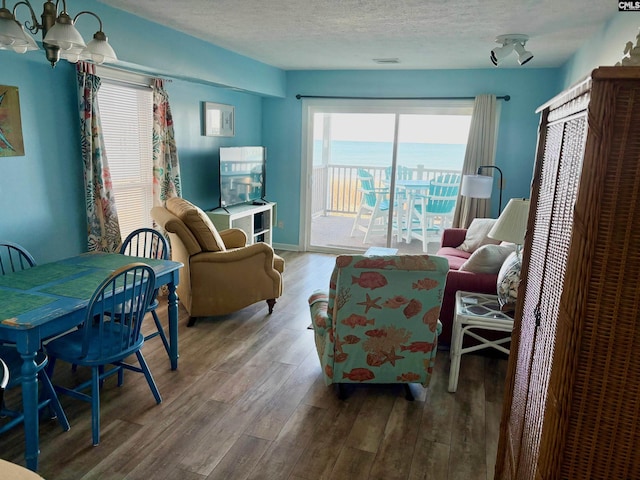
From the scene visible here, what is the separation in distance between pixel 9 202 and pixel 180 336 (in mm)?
1508

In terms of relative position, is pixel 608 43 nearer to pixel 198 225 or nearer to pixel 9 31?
pixel 198 225

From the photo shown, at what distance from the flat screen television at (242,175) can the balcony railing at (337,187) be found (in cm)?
88

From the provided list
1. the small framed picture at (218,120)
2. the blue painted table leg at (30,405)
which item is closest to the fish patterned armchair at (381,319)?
the blue painted table leg at (30,405)

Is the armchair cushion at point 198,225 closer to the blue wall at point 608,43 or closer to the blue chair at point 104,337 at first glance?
the blue chair at point 104,337

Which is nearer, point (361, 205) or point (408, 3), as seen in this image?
point (408, 3)

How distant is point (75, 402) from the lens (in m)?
2.66

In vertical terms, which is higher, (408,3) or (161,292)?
(408,3)

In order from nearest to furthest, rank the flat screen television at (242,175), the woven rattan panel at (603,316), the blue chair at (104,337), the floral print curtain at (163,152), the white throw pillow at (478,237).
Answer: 1. the woven rattan panel at (603,316)
2. the blue chair at (104,337)
3. the floral print curtain at (163,152)
4. the white throw pillow at (478,237)
5. the flat screen television at (242,175)

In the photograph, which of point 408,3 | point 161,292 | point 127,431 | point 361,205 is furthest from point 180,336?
point 361,205

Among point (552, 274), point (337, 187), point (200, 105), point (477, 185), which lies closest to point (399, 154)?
point (337, 187)

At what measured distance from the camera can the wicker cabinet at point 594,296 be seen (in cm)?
99

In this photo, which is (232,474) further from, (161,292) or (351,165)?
(351,165)

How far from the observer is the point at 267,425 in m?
2.52

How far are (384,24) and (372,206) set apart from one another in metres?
3.16
